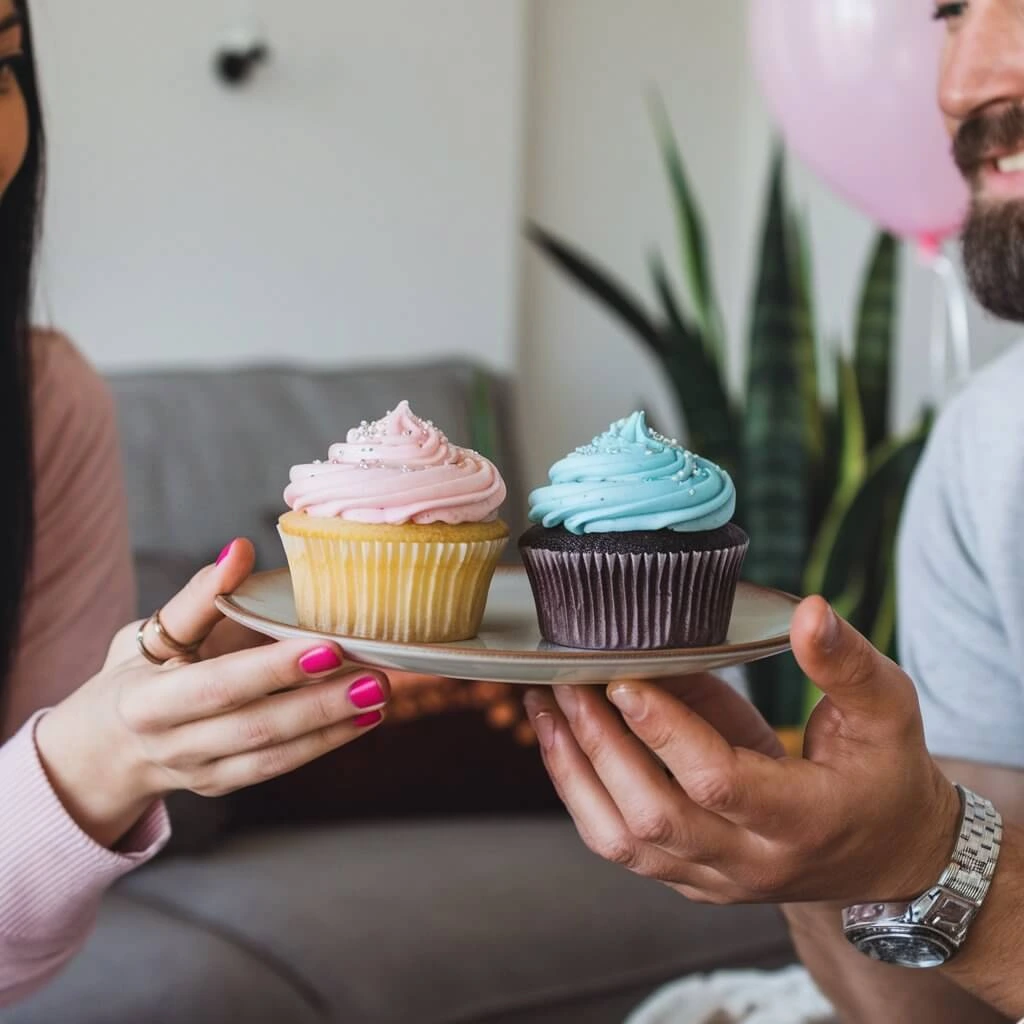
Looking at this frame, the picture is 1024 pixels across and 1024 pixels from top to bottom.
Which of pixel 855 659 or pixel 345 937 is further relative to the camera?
pixel 345 937

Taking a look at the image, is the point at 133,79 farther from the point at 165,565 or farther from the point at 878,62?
the point at 878,62

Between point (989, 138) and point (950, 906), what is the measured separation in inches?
28.8

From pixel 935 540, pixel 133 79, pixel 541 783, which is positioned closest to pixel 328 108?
pixel 133 79

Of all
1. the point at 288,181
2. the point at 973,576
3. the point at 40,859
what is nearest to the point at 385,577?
the point at 40,859

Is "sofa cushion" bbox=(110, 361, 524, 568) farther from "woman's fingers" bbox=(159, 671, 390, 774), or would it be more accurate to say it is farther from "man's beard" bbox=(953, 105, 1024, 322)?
"woman's fingers" bbox=(159, 671, 390, 774)

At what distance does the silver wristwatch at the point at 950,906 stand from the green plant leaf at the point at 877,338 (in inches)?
74.1

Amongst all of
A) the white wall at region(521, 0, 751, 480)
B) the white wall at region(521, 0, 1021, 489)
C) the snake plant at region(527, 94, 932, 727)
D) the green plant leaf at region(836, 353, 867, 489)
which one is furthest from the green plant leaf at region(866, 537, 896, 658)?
the white wall at region(521, 0, 751, 480)

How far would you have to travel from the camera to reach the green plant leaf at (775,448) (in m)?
2.68

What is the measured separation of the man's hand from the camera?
82cm

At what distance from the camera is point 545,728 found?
93 cm

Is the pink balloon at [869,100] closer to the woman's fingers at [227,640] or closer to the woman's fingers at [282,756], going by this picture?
the woman's fingers at [227,640]

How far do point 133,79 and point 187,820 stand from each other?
5.75 ft

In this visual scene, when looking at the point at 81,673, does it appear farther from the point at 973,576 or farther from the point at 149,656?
the point at 973,576

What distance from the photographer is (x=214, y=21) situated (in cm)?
322
